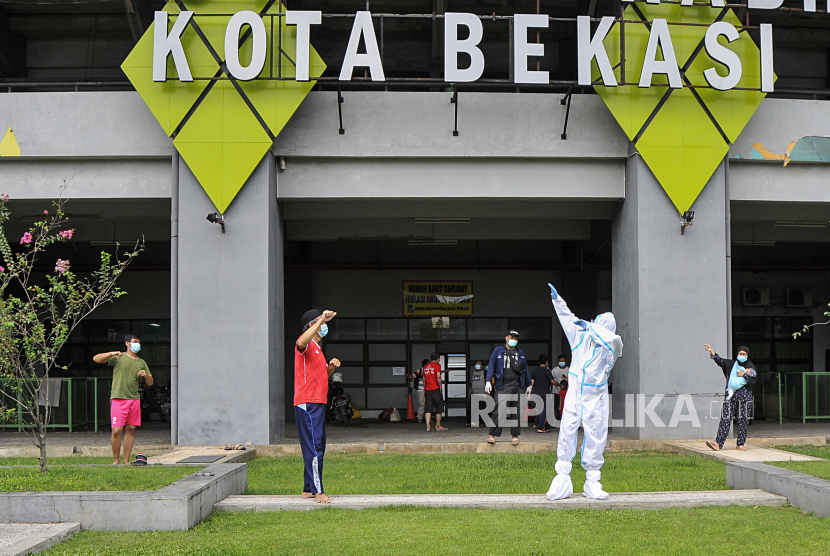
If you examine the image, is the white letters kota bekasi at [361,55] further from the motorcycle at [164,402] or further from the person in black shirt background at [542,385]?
the motorcycle at [164,402]

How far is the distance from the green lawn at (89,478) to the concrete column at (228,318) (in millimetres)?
4659

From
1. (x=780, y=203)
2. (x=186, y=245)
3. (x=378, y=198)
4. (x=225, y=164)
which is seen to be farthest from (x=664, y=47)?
(x=186, y=245)

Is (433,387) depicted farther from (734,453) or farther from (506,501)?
(506,501)

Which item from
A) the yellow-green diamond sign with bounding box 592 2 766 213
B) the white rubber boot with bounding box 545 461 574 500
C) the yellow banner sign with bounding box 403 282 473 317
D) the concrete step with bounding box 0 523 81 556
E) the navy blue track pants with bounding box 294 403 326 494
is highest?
the yellow-green diamond sign with bounding box 592 2 766 213

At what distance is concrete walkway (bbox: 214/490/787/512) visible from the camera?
8180 mm

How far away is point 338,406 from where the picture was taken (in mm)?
19422

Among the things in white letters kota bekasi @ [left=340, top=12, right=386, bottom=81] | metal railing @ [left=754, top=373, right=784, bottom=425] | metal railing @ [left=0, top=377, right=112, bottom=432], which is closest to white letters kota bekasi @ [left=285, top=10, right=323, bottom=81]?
white letters kota bekasi @ [left=340, top=12, right=386, bottom=81]

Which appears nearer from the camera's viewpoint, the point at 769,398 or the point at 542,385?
the point at 542,385

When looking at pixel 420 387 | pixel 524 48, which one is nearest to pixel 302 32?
pixel 524 48

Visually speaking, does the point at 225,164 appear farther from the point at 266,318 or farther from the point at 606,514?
the point at 606,514

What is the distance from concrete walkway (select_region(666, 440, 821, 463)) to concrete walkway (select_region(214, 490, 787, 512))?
11.7 feet

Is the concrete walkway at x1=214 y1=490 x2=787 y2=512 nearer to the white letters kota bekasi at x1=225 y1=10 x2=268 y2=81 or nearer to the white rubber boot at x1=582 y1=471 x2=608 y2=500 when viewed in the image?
the white rubber boot at x1=582 y1=471 x2=608 y2=500

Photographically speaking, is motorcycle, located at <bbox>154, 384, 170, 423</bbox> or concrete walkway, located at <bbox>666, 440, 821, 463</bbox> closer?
concrete walkway, located at <bbox>666, 440, 821, 463</bbox>

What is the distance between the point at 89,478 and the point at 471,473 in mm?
4707
